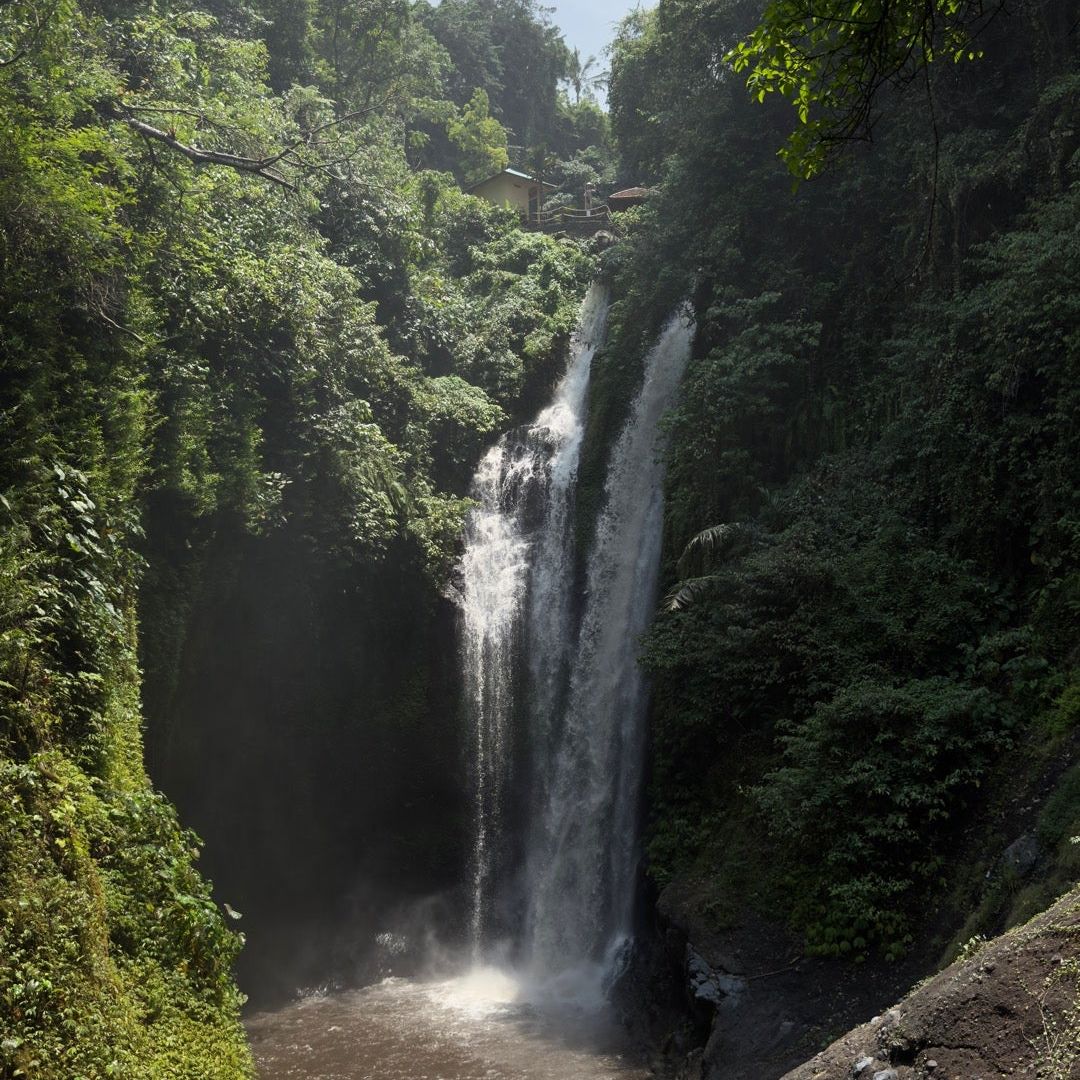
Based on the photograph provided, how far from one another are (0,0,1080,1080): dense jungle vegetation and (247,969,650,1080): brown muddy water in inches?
68.8

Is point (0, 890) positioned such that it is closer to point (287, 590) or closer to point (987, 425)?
point (287, 590)

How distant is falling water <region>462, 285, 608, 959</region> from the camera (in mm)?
15750

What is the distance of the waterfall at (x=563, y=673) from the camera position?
47.0 ft

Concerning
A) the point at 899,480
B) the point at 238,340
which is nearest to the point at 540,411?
the point at 238,340

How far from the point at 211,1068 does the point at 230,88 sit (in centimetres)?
1853

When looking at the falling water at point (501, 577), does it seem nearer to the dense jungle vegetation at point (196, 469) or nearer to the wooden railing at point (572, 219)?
the dense jungle vegetation at point (196, 469)

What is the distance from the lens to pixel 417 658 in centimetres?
1619

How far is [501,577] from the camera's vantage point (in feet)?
55.9

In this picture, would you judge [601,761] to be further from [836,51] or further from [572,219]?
[572,219]

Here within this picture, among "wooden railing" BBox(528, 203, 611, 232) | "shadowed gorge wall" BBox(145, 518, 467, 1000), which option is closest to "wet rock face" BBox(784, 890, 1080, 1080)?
"shadowed gorge wall" BBox(145, 518, 467, 1000)

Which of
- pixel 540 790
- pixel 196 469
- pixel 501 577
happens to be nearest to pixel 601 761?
pixel 540 790

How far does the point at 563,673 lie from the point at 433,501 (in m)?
3.91

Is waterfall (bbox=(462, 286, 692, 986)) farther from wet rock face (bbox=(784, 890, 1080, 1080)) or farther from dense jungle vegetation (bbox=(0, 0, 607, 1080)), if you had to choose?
wet rock face (bbox=(784, 890, 1080, 1080))

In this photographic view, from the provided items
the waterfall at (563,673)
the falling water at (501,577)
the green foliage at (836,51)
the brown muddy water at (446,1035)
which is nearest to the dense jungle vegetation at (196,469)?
the falling water at (501,577)
